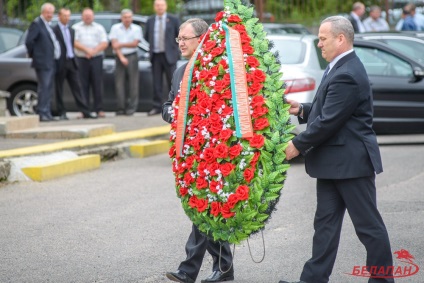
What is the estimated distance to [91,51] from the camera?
729 inches

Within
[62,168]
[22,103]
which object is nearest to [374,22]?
[22,103]

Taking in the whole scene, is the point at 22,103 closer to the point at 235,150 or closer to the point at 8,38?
the point at 8,38

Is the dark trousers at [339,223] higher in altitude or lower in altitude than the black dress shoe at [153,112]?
higher

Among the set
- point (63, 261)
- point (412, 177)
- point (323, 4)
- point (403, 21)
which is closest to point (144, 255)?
point (63, 261)

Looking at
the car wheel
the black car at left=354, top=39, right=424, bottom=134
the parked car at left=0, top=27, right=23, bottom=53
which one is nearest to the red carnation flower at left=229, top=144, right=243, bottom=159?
the black car at left=354, top=39, right=424, bottom=134

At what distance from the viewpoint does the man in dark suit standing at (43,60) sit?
57.6 feet

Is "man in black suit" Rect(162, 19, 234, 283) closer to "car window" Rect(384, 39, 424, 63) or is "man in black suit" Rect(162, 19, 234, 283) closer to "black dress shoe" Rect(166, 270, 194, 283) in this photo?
"black dress shoe" Rect(166, 270, 194, 283)

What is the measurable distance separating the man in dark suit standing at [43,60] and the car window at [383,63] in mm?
5314

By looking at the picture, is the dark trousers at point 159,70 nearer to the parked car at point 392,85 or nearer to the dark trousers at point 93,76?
the dark trousers at point 93,76

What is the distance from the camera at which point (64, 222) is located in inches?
379

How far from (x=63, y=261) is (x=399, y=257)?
256cm

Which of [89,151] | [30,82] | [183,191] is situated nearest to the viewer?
[183,191]

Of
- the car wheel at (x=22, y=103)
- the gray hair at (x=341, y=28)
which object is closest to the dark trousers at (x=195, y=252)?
the gray hair at (x=341, y=28)

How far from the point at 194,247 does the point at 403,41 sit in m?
10.0
